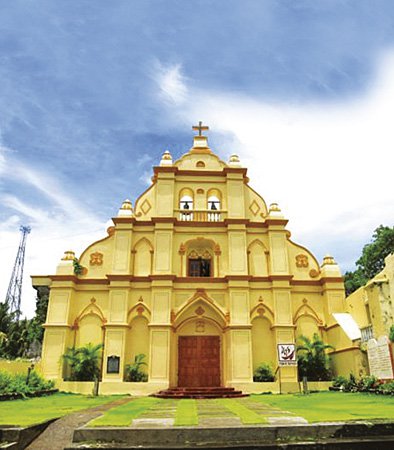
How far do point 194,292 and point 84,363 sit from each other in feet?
19.5

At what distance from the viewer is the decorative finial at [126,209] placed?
840 inches

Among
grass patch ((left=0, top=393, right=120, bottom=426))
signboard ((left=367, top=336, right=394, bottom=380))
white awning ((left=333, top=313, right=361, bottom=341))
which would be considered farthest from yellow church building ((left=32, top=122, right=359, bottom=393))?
grass patch ((left=0, top=393, right=120, bottom=426))

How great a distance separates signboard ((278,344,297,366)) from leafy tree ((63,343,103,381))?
816cm

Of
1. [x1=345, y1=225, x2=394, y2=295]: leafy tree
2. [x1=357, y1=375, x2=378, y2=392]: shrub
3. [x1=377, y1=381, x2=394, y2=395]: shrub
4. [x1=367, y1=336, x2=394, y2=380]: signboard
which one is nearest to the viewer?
[x1=377, y1=381, x2=394, y2=395]: shrub

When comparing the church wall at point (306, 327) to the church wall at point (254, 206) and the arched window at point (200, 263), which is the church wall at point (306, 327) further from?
the church wall at point (254, 206)

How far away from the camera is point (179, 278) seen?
19781mm

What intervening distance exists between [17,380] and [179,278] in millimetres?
8154

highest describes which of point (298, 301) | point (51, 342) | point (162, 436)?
point (298, 301)

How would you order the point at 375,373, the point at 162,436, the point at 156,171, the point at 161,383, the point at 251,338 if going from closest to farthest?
the point at 162,436
the point at 375,373
the point at 161,383
the point at 251,338
the point at 156,171

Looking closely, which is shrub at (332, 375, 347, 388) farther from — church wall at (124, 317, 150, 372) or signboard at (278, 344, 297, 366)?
church wall at (124, 317, 150, 372)

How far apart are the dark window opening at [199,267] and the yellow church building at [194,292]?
0.18 feet

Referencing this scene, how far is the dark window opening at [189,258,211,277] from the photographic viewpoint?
21047 millimetres

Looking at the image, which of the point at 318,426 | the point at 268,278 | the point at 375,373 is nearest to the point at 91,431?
the point at 318,426

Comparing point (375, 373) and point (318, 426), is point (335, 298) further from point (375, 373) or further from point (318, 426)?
point (318, 426)
